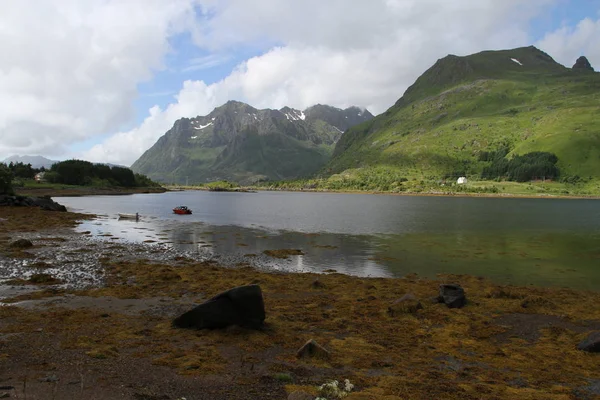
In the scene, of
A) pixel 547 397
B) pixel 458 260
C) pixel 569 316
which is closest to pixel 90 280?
pixel 547 397

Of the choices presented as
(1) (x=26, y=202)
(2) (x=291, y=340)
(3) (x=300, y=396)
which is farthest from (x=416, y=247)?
(1) (x=26, y=202)

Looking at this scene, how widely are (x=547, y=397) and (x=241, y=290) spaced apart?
1346cm

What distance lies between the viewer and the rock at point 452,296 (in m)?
25.7

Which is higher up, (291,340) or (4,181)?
(4,181)

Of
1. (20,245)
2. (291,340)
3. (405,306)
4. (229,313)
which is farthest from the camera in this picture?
(20,245)

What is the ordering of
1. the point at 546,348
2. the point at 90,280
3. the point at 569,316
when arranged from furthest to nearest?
the point at 90,280 → the point at 569,316 → the point at 546,348

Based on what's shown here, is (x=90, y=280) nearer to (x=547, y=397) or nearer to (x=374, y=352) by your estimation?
(x=374, y=352)

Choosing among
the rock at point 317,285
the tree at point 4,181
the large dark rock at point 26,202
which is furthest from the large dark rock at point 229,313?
the tree at point 4,181

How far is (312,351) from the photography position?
16.2 meters

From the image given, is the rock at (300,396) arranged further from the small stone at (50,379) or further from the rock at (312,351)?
the small stone at (50,379)

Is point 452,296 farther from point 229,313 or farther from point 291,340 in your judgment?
point 229,313

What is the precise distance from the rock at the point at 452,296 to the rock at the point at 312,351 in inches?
517

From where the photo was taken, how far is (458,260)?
46656 millimetres

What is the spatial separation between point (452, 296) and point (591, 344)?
342 inches
